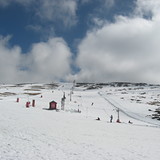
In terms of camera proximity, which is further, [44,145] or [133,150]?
[133,150]

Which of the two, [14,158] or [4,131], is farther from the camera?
[4,131]

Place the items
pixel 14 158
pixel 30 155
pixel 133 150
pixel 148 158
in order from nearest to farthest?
pixel 14 158 < pixel 30 155 < pixel 148 158 < pixel 133 150

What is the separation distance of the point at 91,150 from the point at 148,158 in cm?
353

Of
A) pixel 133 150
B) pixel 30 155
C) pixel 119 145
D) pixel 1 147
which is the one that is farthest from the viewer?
pixel 119 145

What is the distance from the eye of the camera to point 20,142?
1192 cm

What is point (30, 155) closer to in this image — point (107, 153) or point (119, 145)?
point (107, 153)

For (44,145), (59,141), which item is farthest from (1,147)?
(59,141)

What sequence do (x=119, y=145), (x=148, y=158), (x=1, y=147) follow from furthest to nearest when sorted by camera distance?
(x=119, y=145), (x=148, y=158), (x=1, y=147)

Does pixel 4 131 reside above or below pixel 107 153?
above

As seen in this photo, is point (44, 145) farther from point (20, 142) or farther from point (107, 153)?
point (107, 153)

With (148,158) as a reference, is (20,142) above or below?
above

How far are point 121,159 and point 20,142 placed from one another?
6412 millimetres

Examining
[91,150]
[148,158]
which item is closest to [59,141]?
[91,150]

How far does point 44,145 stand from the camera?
39.0 feet
